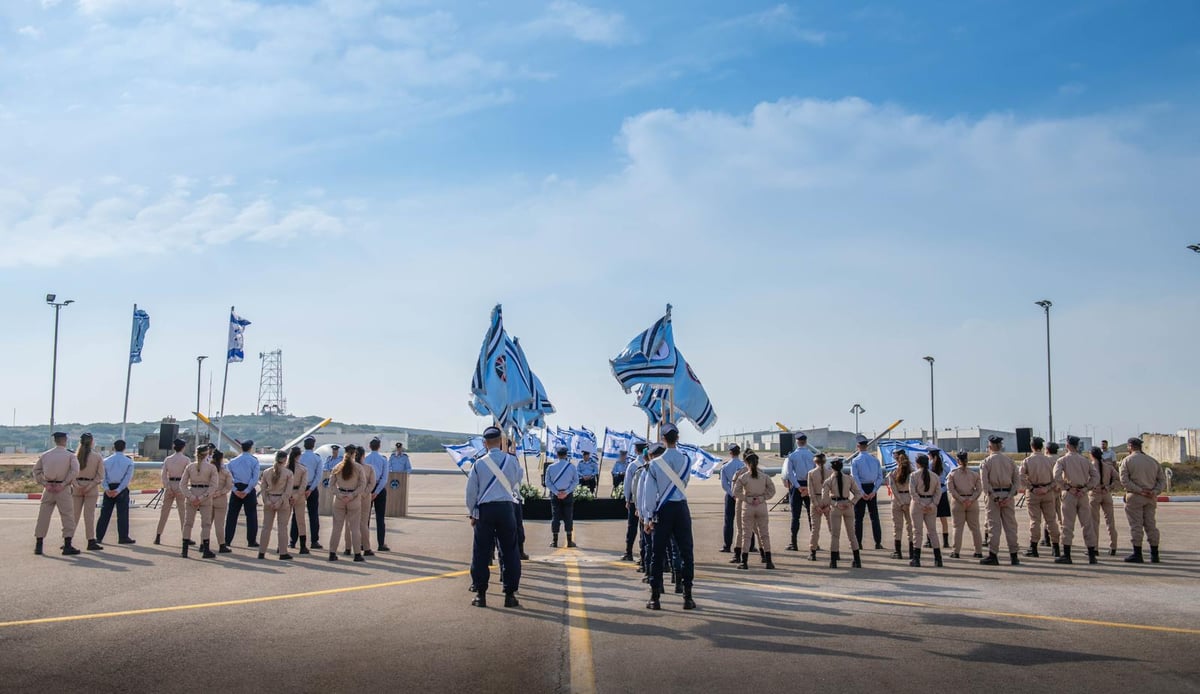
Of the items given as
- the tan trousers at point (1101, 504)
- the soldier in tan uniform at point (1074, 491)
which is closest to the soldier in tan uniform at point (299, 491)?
the soldier in tan uniform at point (1074, 491)

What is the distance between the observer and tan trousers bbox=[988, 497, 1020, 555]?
45.5 feet

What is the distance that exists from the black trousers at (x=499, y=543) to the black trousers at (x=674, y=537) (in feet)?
4.90

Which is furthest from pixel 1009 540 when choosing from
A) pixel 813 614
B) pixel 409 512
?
pixel 409 512

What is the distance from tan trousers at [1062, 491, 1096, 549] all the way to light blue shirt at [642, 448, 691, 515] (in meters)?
7.53

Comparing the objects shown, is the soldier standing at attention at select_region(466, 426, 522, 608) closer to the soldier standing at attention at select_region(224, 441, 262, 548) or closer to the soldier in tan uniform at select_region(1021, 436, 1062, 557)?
the soldier standing at attention at select_region(224, 441, 262, 548)

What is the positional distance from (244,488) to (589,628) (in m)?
10.2

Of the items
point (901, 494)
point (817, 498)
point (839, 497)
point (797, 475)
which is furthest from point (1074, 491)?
point (797, 475)

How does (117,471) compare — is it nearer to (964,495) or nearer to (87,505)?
(87,505)

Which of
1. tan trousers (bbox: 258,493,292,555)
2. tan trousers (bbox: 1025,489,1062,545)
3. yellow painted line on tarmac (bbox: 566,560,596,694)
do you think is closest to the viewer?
yellow painted line on tarmac (bbox: 566,560,596,694)

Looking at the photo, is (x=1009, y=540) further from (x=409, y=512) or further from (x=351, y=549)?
(x=409, y=512)

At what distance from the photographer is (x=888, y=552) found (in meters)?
16.0

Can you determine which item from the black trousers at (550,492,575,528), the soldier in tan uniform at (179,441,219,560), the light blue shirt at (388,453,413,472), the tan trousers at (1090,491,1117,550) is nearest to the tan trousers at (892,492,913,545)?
the tan trousers at (1090,491,1117,550)

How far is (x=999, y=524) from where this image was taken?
46.0 ft

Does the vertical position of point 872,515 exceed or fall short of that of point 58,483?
it falls short
